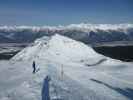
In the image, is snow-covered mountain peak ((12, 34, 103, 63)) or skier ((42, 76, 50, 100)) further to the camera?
snow-covered mountain peak ((12, 34, 103, 63))

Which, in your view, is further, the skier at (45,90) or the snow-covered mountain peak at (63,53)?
Answer: the snow-covered mountain peak at (63,53)

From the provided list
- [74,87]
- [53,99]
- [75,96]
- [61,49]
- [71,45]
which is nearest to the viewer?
[53,99]

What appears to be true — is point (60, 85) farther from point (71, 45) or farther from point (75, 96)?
point (71, 45)

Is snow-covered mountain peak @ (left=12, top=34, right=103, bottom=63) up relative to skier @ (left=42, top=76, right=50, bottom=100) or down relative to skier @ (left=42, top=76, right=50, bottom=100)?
down

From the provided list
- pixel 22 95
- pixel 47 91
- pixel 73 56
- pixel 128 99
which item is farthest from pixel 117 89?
pixel 73 56

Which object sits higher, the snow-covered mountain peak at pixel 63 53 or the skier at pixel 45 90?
the skier at pixel 45 90

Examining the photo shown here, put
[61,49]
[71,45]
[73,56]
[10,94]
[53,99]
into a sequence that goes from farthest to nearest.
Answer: [71,45] < [61,49] < [73,56] < [10,94] < [53,99]

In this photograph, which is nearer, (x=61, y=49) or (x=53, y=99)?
(x=53, y=99)

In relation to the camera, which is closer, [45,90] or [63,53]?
[45,90]

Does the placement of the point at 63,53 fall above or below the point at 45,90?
below

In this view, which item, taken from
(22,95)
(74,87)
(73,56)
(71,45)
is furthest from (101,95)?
(71,45)
